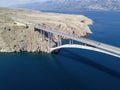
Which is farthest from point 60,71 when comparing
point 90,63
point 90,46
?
point 90,46

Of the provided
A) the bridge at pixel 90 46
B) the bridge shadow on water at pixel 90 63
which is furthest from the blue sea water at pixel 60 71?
the bridge at pixel 90 46

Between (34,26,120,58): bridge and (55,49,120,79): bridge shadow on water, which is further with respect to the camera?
(55,49,120,79): bridge shadow on water

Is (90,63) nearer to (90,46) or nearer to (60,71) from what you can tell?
(90,46)

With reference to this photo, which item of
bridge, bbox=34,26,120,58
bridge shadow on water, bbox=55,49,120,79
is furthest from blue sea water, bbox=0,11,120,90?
bridge, bbox=34,26,120,58

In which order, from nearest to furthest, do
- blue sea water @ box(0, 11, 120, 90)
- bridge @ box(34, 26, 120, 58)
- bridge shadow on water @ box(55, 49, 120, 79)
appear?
blue sea water @ box(0, 11, 120, 90)
bridge @ box(34, 26, 120, 58)
bridge shadow on water @ box(55, 49, 120, 79)

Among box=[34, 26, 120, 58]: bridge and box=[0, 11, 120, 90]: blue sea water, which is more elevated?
box=[34, 26, 120, 58]: bridge

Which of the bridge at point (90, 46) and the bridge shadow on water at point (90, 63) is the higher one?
the bridge at point (90, 46)

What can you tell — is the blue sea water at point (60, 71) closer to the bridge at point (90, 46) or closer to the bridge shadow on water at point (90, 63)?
the bridge shadow on water at point (90, 63)

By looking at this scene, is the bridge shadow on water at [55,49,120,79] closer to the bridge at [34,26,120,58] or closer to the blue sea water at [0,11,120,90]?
the blue sea water at [0,11,120,90]
